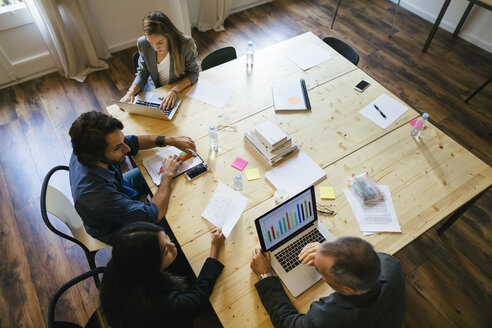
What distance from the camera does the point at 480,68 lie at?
3979 millimetres

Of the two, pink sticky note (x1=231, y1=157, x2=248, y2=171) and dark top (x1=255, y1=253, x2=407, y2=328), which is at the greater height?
dark top (x1=255, y1=253, x2=407, y2=328)

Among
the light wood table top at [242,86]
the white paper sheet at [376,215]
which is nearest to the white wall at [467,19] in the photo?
the light wood table top at [242,86]

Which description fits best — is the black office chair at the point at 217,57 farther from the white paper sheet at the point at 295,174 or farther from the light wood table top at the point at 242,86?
the white paper sheet at the point at 295,174

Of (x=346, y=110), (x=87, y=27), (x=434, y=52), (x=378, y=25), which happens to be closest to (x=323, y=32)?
(x=378, y=25)

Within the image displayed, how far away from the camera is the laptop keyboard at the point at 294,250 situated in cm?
163

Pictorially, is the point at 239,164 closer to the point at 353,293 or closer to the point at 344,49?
the point at 353,293

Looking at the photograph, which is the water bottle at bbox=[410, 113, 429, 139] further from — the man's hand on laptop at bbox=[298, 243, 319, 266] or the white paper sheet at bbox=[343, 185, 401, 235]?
the man's hand on laptop at bbox=[298, 243, 319, 266]

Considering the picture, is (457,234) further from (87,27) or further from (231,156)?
(87,27)

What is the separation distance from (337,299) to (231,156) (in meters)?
1.10

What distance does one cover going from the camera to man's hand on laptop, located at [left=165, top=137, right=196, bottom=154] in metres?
2.08

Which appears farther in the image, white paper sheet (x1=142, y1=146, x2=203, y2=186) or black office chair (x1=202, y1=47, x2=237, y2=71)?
black office chair (x1=202, y1=47, x2=237, y2=71)

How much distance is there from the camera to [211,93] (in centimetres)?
248

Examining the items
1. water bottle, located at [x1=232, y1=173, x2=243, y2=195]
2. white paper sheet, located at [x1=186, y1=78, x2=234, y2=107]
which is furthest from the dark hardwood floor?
white paper sheet, located at [x1=186, y1=78, x2=234, y2=107]

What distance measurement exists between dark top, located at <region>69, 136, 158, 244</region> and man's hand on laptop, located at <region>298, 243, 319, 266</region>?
840 mm
